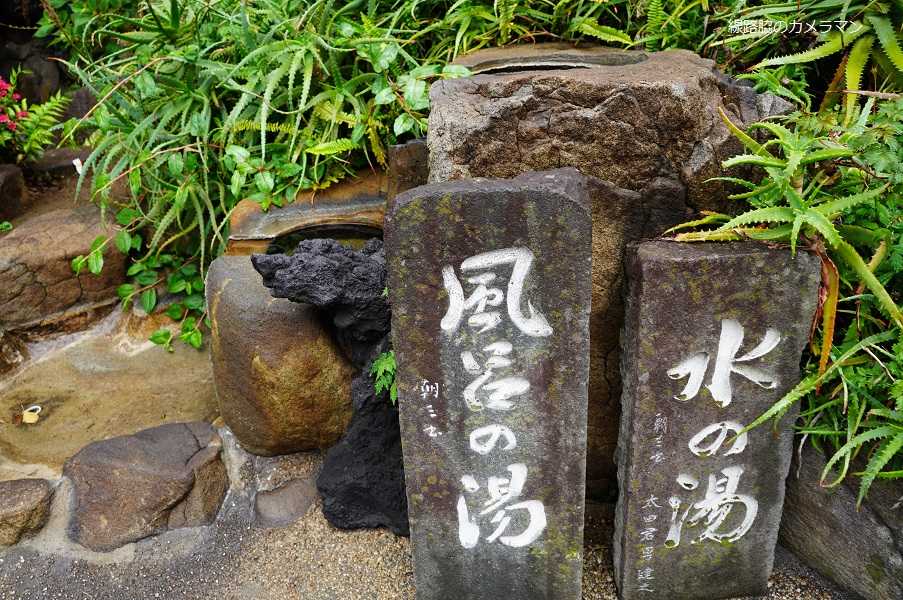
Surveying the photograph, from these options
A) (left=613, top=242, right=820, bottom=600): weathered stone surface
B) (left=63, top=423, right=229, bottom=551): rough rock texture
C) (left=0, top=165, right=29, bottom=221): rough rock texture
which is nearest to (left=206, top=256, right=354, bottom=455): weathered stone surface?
(left=63, top=423, right=229, bottom=551): rough rock texture

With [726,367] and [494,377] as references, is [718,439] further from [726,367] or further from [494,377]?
[494,377]

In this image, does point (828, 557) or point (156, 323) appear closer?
point (828, 557)

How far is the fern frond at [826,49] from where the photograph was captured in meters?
3.20

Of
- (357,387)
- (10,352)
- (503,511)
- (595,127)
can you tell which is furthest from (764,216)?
(10,352)

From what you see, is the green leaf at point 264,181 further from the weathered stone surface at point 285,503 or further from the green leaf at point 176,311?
the weathered stone surface at point 285,503

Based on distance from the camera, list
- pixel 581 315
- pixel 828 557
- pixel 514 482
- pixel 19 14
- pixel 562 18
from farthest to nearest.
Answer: pixel 19 14 → pixel 562 18 → pixel 828 557 → pixel 514 482 → pixel 581 315

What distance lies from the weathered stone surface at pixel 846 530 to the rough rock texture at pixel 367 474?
1.84 meters

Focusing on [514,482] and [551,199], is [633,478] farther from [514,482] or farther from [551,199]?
[551,199]

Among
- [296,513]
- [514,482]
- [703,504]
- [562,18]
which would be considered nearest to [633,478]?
[703,504]

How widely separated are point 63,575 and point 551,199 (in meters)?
3.02

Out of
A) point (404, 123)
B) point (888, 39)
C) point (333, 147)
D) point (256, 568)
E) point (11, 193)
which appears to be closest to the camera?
point (888, 39)

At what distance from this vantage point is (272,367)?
3.55 meters

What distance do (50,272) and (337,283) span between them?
2673 mm

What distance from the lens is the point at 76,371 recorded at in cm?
464
